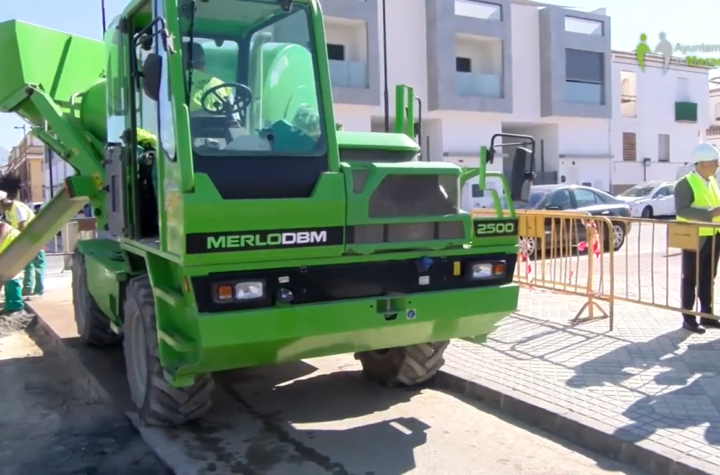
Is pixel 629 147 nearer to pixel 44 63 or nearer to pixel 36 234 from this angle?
pixel 44 63

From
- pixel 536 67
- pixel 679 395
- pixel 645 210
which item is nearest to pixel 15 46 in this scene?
pixel 679 395

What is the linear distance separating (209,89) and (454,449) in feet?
9.54

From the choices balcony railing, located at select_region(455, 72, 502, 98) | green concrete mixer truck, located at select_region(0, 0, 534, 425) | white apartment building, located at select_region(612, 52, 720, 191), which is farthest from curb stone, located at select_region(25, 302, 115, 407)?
white apartment building, located at select_region(612, 52, 720, 191)

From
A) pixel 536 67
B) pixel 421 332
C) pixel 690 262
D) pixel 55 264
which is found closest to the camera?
pixel 421 332

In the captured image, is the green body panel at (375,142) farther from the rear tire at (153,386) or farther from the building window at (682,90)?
the building window at (682,90)

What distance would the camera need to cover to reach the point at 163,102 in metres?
4.55

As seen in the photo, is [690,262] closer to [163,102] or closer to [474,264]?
[474,264]

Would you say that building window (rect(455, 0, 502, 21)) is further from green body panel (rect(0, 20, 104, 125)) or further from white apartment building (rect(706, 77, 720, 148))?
white apartment building (rect(706, 77, 720, 148))

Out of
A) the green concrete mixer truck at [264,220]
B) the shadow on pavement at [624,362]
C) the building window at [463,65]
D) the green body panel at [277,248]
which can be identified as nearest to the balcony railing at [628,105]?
the building window at [463,65]

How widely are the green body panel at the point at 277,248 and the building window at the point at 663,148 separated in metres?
37.4

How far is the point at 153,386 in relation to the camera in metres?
5.02

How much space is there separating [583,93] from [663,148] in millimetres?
8866

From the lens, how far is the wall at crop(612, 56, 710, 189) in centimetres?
3669

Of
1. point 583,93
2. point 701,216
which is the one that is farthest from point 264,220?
point 583,93
